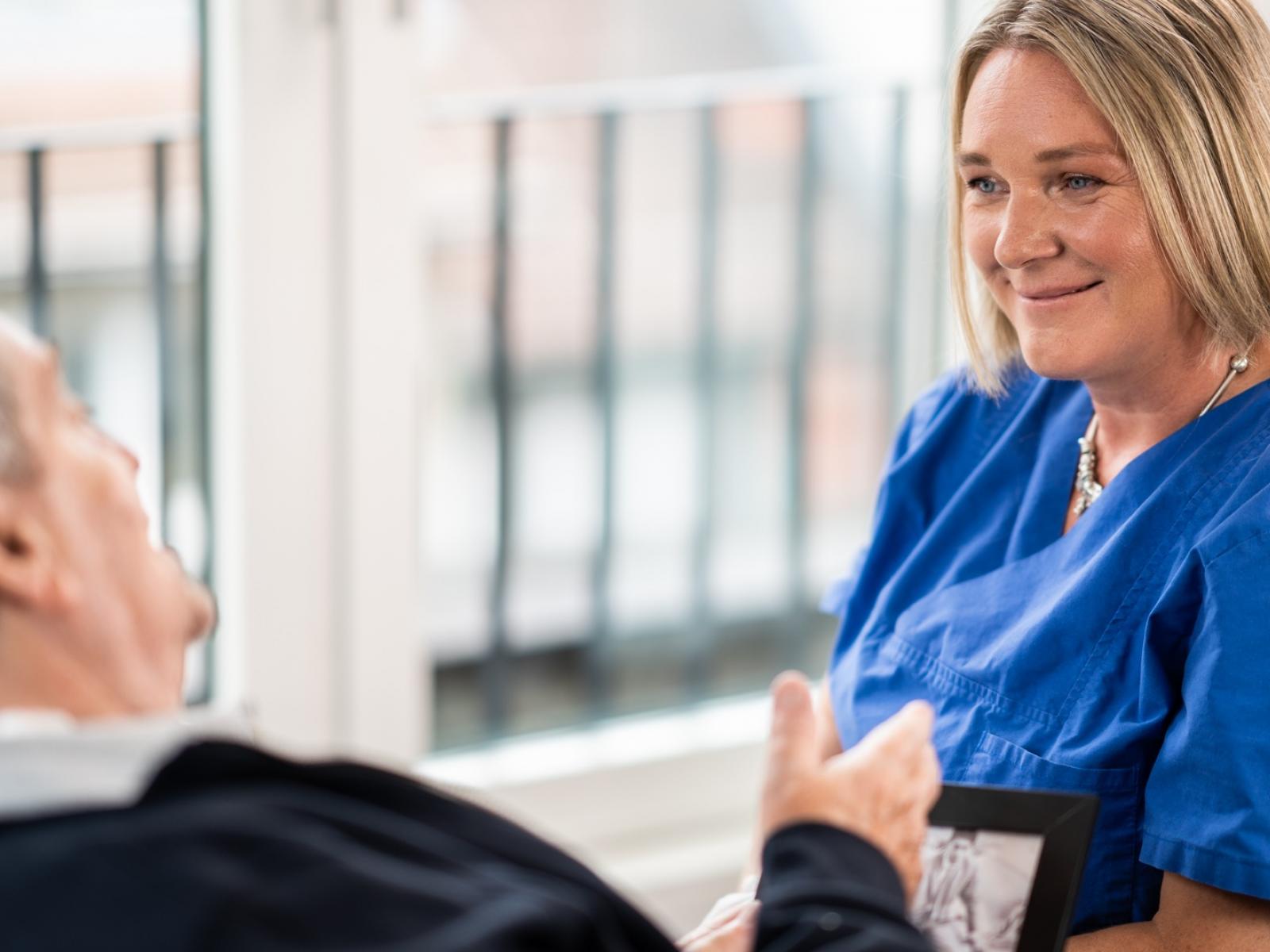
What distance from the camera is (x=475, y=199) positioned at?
272cm

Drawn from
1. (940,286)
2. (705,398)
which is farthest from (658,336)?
(940,286)

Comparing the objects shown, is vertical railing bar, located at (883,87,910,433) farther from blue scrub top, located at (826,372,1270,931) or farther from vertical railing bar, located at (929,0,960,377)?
blue scrub top, located at (826,372,1270,931)

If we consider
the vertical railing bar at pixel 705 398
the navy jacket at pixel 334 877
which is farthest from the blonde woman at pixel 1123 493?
the vertical railing bar at pixel 705 398

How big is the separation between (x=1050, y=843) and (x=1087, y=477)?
0.50m

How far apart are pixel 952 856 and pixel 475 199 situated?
1783 millimetres

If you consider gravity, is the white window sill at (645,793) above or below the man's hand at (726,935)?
below

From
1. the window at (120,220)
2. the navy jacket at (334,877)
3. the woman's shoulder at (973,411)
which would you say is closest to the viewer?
the navy jacket at (334,877)

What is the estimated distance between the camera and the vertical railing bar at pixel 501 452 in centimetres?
256

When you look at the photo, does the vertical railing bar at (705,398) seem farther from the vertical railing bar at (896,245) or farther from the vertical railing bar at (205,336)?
the vertical railing bar at (205,336)

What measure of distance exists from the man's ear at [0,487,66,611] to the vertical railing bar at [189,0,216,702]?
3.62 feet

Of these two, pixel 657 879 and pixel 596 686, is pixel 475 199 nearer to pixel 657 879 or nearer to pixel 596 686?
pixel 596 686

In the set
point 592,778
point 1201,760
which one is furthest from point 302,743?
point 1201,760

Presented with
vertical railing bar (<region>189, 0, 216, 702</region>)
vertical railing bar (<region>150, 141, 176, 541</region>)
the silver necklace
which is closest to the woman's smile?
the silver necklace

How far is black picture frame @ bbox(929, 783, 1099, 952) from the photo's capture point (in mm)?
1148
